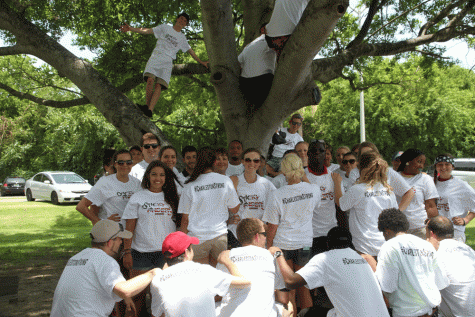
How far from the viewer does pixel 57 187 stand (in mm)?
20094

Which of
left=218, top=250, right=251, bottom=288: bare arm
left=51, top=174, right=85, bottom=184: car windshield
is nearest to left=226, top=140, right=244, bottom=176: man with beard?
left=218, top=250, right=251, bottom=288: bare arm

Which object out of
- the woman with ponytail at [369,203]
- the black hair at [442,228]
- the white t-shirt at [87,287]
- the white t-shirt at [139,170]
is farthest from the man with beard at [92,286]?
the black hair at [442,228]

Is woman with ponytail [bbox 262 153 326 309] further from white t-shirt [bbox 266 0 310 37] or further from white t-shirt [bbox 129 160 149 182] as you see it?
white t-shirt [bbox 266 0 310 37]

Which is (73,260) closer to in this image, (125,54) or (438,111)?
(125,54)

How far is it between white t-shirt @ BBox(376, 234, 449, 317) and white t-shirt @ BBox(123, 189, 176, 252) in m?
2.16

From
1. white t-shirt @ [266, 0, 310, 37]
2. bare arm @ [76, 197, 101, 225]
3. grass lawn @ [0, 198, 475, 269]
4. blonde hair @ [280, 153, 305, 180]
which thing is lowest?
grass lawn @ [0, 198, 475, 269]

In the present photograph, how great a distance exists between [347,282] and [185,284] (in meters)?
1.23

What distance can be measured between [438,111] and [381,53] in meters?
18.3

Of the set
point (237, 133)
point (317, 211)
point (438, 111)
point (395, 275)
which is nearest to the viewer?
point (395, 275)

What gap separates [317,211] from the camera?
4.80 metres

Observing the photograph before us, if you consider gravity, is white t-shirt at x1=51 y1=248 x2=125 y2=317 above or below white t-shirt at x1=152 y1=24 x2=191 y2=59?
below

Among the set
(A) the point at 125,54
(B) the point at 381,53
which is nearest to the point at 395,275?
(B) the point at 381,53

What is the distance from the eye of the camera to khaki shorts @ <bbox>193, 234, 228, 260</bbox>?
14.0ft

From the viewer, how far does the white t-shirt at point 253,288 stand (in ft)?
10.8
